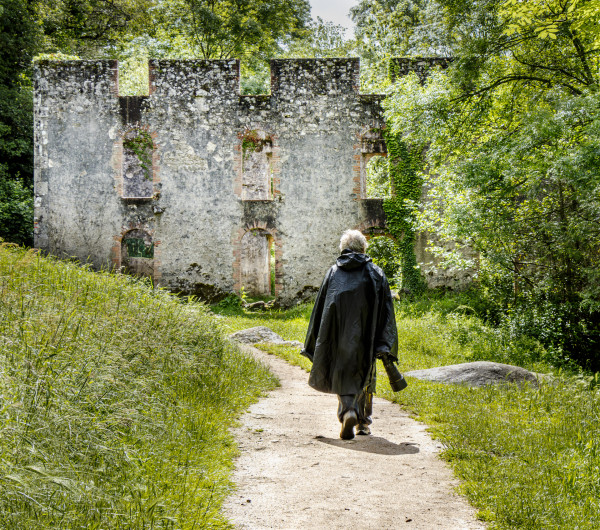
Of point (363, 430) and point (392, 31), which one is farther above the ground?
point (392, 31)

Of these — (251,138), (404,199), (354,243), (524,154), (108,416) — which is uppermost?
A: (251,138)

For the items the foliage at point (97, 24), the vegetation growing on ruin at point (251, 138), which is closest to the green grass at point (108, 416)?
the vegetation growing on ruin at point (251, 138)

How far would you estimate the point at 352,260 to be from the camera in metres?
5.48

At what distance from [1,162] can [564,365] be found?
20243 millimetres

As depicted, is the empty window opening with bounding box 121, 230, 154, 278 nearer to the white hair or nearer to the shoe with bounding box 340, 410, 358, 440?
the white hair

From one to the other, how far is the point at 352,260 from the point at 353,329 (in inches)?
27.0

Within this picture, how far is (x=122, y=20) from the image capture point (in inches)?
1089

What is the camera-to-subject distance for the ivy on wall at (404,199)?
17.9m

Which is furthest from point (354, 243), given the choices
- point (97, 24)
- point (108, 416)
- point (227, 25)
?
point (97, 24)

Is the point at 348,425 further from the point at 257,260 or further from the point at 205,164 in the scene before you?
the point at 257,260

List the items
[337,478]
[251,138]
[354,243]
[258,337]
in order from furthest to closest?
[251,138]
[258,337]
[354,243]
[337,478]

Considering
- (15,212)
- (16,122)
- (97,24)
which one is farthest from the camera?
(97,24)

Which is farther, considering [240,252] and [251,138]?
[251,138]

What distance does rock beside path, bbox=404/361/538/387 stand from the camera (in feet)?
24.4
